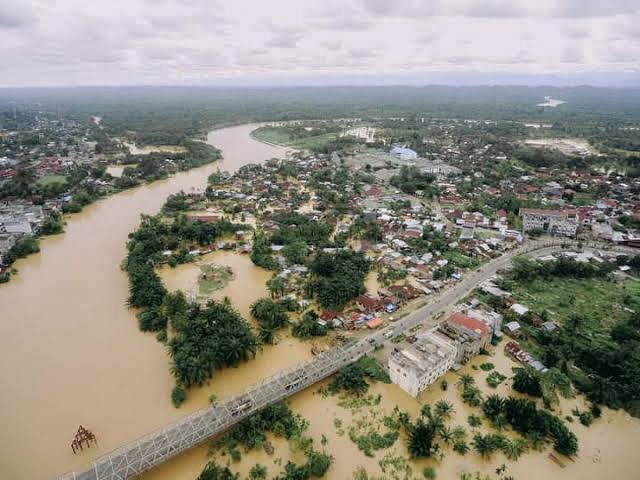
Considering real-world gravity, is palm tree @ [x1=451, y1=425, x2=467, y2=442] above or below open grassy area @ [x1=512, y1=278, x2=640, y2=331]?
below

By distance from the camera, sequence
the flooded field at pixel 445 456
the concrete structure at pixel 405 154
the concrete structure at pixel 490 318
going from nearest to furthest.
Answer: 1. the flooded field at pixel 445 456
2. the concrete structure at pixel 490 318
3. the concrete structure at pixel 405 154

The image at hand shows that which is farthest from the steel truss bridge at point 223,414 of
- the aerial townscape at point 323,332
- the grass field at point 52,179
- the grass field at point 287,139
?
the grass field at point 287,139

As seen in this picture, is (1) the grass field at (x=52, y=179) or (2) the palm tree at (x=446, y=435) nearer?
(2) the palm tree at (x=446, y=435)

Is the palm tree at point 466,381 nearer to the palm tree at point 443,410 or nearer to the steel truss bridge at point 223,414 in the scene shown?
the palm tree at point 443,410

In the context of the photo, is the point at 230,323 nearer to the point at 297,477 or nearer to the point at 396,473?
the point at 297,477

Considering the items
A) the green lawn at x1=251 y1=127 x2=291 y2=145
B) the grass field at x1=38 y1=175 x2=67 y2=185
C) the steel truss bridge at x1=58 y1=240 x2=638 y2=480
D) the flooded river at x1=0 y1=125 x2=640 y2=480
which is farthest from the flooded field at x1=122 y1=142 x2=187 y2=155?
the steel truss bridge at x1=58 y1=240 x2=638 y2=480

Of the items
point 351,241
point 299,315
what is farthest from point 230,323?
point 351,241

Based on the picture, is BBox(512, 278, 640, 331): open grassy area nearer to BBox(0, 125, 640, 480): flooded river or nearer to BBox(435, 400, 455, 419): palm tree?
BBox(0, 125, 640, 480): flooded river
